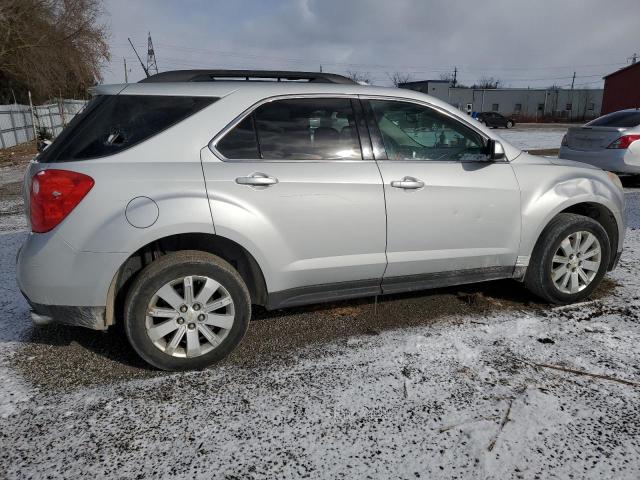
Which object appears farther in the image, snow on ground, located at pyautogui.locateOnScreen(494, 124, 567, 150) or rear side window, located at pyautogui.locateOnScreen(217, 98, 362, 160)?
snow on ground, located at pyautogui.locateOnScreen(494, 124, 567, 150)

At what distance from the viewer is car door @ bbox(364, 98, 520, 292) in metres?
3.21

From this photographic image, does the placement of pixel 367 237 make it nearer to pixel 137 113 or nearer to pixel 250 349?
pixel 250 349

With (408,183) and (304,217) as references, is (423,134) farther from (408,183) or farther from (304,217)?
(304,217)

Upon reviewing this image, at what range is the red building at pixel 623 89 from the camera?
111ft

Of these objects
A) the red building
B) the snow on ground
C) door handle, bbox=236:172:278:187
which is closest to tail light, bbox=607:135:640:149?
the snow on ground

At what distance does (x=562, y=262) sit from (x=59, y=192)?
140 inches

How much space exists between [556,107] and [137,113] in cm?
7218

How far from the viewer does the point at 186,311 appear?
9.21ft

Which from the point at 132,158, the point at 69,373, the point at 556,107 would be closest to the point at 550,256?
the point at 132,158

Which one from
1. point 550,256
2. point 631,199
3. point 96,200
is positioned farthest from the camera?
point 631,199

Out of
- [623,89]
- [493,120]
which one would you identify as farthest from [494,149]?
[623,89]

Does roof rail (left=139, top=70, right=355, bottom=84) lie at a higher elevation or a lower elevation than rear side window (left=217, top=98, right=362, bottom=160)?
higher

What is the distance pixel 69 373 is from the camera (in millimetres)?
2893

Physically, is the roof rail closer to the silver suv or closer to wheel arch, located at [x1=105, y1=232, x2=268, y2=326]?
the silver suv
